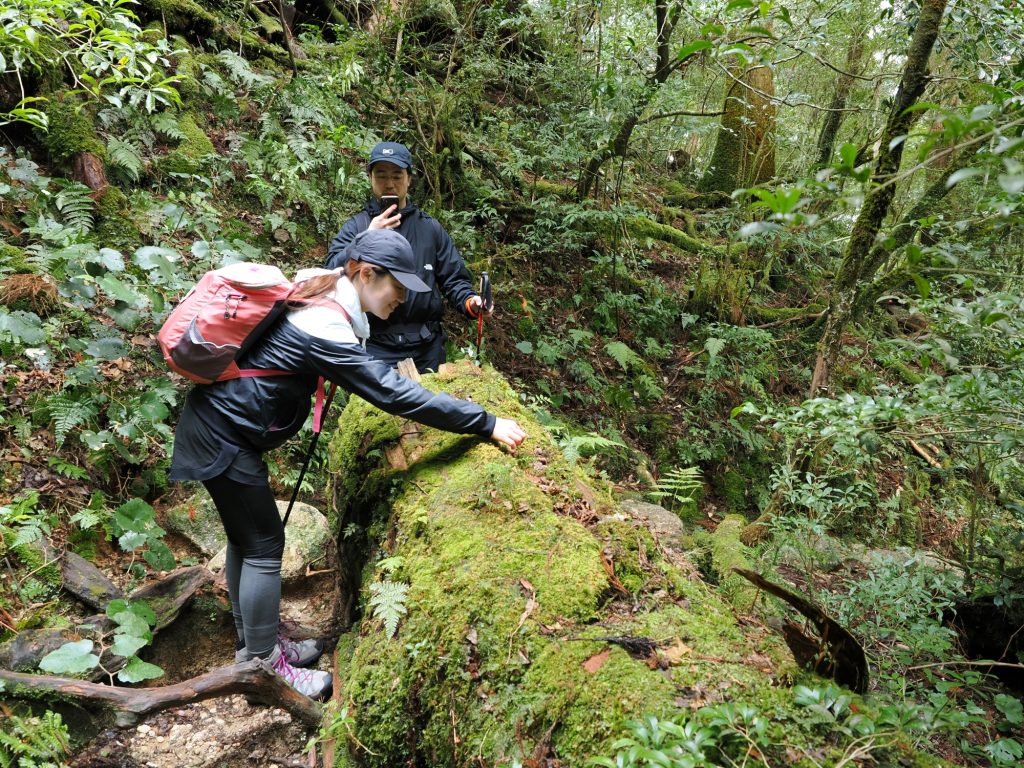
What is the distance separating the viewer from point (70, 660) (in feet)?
9.22

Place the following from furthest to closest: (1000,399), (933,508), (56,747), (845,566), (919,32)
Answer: (933,508) < (845,566) < (919,32) < (1000,399) < (56,747)

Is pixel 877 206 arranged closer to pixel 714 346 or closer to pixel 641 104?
pixel 714 346

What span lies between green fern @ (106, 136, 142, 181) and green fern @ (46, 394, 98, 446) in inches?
124

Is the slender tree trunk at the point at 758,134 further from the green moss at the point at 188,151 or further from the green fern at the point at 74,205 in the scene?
the green fern at the point at 74,205

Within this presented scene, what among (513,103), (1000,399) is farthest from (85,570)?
(513,103)

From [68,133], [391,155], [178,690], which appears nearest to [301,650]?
[178,690]

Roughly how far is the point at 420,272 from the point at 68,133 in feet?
13.3

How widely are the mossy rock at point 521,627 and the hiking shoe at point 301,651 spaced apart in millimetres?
901

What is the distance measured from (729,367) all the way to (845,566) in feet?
13.5

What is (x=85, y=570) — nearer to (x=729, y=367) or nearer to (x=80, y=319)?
(x=80, y=319)

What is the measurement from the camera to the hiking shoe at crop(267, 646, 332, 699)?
3373 mm

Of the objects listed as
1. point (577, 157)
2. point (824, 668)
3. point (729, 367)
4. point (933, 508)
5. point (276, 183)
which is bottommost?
point (933, 508)

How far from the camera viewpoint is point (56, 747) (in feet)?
8.76

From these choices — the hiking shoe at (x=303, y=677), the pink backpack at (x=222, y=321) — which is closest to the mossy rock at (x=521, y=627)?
the hiking shoe at (x=303, y=677)
